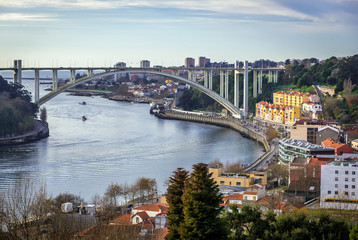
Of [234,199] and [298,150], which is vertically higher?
[298,150]

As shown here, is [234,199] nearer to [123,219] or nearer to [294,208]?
[294,208]

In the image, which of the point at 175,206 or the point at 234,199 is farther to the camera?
the point at 234,199

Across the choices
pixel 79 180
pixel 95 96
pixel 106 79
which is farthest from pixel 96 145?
pixel 106 79

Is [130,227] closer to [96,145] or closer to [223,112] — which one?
[96,145]

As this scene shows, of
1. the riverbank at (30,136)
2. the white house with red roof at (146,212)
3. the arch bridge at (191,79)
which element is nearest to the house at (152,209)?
the white house with red roof at (146,212)

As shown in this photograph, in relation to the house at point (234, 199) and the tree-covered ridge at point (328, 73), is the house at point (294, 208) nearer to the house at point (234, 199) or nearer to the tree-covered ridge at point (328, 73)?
the house at point (234, 199)

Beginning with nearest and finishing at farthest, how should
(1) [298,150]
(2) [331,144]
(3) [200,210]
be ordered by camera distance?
(3) [200,210]
(1) [298,150]
(2) [331,144]

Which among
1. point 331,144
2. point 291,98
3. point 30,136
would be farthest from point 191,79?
point 331,144
